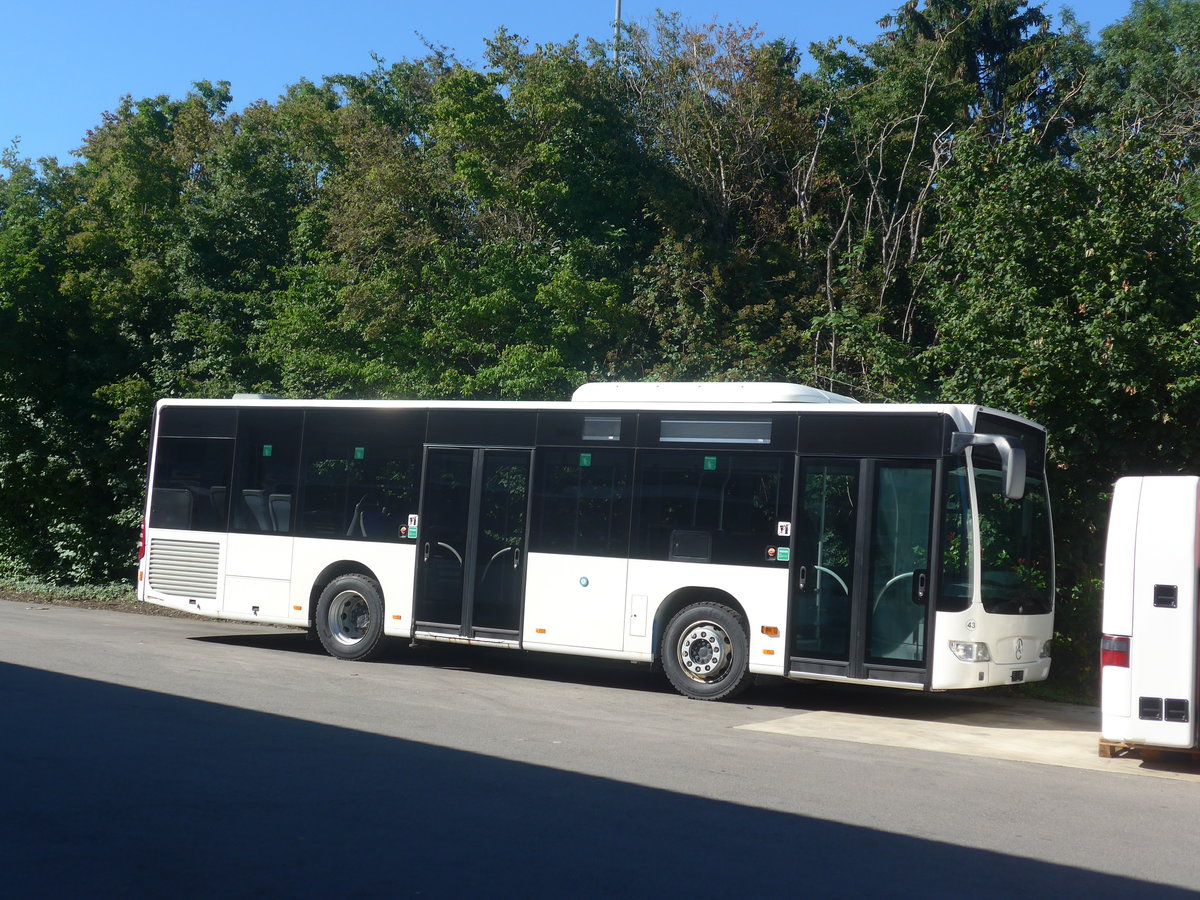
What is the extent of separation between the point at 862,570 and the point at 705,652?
2.00 meters

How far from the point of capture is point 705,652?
12.7 m

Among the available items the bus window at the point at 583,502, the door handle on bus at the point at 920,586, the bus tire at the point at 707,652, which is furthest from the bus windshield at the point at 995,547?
the bus window at the point at 583,502

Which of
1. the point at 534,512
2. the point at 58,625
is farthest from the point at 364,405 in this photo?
the point at 58,625

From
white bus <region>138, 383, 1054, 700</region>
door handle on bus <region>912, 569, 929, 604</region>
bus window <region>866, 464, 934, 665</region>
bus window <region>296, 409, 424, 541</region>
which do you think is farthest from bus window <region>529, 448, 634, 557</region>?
door handle on bus <region>912, 569, 929, 604</region>

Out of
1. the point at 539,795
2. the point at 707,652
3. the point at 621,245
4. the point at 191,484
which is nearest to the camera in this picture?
the point at 539,795

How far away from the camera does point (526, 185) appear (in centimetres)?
2381

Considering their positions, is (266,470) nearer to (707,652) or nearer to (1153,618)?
(707,652)

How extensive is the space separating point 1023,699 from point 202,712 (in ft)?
30.0

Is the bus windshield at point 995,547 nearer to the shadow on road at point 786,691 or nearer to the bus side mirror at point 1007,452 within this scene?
the bus side mirror at point 1007,452

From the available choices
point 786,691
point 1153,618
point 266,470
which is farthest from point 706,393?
point 266,470

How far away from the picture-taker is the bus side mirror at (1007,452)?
36.1ft

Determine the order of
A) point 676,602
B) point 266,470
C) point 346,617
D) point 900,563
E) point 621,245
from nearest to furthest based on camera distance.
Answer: point 900,563, point 676,602, point 346,617, point 266,470, point 621,245

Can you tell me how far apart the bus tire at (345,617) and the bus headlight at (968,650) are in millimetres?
7238

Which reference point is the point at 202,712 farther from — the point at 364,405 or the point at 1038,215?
the point at 1038,215
